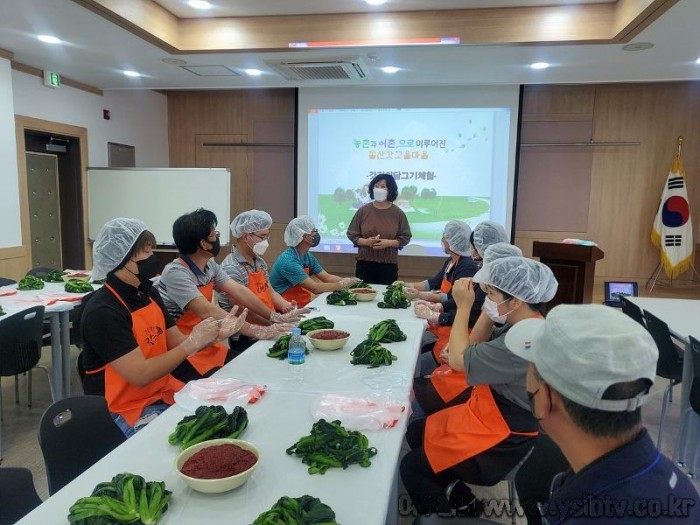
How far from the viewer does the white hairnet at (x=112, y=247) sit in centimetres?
200

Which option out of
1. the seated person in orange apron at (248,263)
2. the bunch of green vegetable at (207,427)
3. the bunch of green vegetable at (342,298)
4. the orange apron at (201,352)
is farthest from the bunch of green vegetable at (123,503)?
the bunch of green vegetable at (342,298)

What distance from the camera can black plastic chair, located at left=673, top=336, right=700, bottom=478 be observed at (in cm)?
247

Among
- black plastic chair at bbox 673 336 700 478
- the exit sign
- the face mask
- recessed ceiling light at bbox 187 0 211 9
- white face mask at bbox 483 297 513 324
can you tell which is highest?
recessed ceiling light at bbox 187 0 211 9

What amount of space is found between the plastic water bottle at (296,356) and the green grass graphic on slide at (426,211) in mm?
4350

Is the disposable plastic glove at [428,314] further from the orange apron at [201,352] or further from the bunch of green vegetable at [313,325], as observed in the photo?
the orange apron at [201,352]

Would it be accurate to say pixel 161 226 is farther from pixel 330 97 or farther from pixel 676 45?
pixel 676 45

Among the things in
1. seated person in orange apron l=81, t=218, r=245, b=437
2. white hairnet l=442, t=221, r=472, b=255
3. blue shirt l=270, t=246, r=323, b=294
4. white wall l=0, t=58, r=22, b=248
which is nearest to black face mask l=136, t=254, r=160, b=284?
seated person in orange apron l=81, t=218, r=245, b=437

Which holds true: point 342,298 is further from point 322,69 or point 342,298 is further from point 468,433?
point 322,69

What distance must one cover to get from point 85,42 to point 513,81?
4.43 meters

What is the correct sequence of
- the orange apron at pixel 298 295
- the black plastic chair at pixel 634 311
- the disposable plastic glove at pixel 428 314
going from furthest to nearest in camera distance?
the orange apron at pixel 298 295 < the black plastic chair at pixel 634 311 < the disposable plastic glove at pixel 428 314

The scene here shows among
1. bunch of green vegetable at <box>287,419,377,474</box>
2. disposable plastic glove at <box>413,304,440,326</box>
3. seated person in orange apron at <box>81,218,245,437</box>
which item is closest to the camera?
bunch of green vegetable at <box>287,419,377,474</box>

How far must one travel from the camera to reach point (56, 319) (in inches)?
128

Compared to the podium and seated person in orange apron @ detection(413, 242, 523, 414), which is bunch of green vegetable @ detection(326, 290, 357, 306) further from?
the podium

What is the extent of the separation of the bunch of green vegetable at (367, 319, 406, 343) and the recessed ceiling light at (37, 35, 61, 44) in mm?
3955
